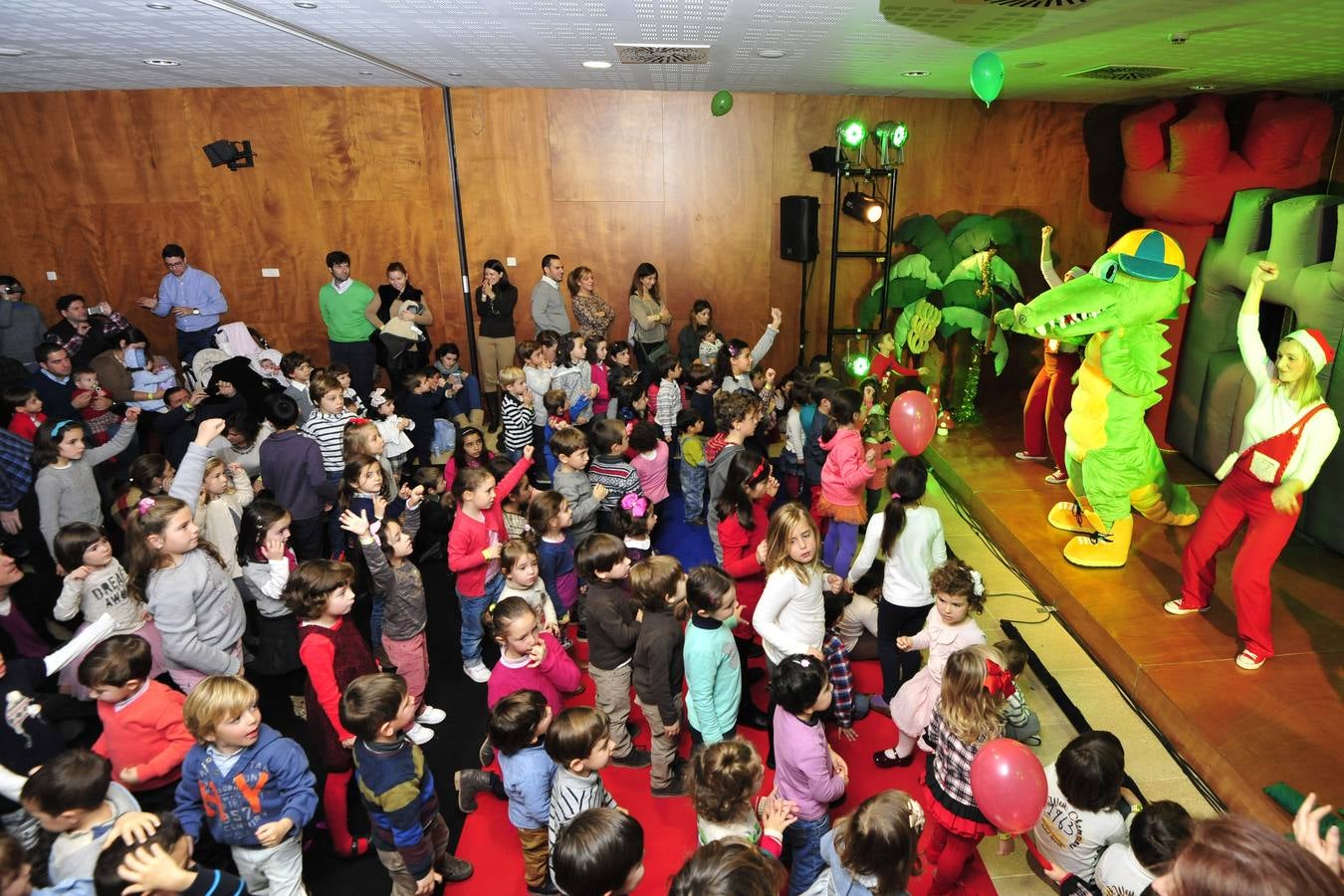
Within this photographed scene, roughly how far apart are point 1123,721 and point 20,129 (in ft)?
31.6

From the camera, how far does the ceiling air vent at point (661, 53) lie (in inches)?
195

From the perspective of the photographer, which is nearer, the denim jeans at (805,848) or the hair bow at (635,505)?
the denim jeans at (805,848)

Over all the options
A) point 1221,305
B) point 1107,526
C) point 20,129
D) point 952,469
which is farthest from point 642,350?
point 20,129

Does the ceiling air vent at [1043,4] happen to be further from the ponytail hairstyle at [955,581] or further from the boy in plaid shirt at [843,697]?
the boy in plaid shirt at [843,697]

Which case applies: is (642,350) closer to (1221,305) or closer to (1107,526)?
(1107,526)

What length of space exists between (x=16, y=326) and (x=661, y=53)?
17.8ft

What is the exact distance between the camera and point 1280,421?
3607 millimetres

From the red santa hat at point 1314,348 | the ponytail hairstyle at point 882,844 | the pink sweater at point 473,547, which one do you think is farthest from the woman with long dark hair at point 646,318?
the ponytail hairstyle at point 882,844

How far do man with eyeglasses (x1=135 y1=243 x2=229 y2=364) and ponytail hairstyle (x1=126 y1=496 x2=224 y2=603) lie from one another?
4.28 metres

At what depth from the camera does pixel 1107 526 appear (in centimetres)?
474

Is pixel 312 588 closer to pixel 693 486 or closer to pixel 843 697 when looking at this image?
pixel 843 697

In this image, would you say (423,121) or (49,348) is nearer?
(49,348)

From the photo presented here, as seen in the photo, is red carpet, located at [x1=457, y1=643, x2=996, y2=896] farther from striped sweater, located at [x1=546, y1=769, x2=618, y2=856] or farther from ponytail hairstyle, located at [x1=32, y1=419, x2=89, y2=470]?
ponytail hairstyle, located at [x1=32, y1=419, x2=89, y2=470]

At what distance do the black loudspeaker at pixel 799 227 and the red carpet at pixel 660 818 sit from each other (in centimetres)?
480
